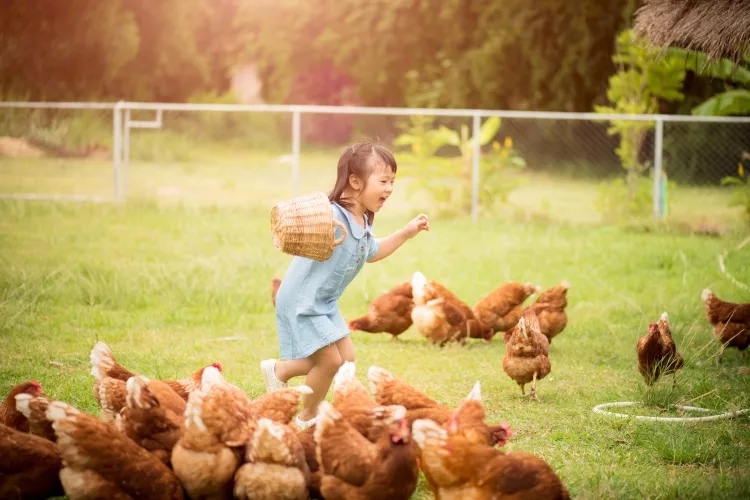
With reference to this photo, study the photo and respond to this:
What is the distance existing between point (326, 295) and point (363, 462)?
1547mm

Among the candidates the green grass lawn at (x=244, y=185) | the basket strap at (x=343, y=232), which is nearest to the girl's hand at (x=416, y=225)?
the basket strap at (x=343, y=232)

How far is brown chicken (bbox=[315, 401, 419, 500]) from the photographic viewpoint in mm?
3867

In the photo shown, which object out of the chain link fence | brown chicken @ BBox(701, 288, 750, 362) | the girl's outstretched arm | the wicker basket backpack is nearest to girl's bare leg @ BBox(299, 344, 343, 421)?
the wicker basket backpack

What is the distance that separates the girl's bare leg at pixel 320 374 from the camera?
523cm

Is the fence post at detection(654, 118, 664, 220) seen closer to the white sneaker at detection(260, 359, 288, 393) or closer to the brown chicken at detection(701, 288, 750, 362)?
the brown chicken at detection(701, 288, 750, 362)

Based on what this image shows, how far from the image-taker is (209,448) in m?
3.93

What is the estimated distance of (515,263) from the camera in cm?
1130

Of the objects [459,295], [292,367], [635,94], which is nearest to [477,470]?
[292,367]

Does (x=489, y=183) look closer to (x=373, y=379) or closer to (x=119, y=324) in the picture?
(x=119, y=324)

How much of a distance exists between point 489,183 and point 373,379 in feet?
35.4

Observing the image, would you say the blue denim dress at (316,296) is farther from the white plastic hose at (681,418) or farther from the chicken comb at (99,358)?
the white plastic hose at (681,418)

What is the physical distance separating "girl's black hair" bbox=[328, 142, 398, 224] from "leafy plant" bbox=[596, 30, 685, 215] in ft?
33.4

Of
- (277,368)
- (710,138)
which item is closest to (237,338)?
(277,368)

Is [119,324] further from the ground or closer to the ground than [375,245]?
closer to the ground
